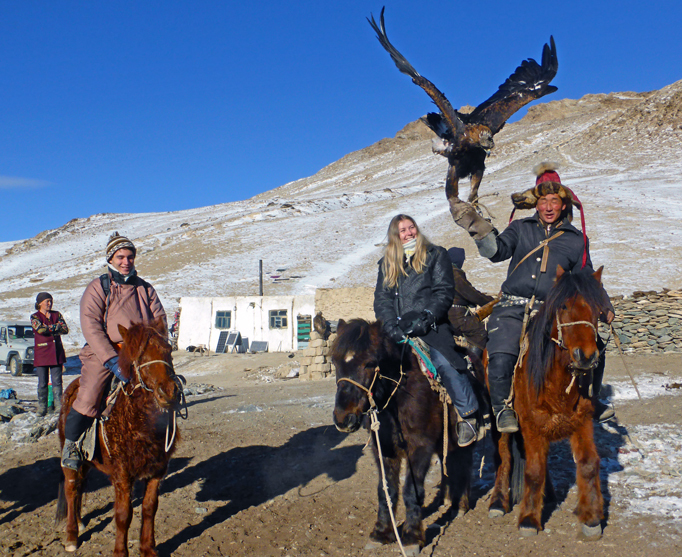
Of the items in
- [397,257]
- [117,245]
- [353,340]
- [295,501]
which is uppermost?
[117,245]

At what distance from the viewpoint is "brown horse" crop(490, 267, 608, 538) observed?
11.5 ft

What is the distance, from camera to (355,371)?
11.5ft

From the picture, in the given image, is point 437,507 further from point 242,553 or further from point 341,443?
point 341,443

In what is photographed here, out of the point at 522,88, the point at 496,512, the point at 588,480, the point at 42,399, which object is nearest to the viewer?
the point at 588,480

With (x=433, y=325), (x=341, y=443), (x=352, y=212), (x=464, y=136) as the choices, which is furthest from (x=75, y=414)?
(x=352, y=212)

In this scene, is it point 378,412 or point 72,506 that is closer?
point 378,412

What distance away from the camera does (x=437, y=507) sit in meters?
4.68

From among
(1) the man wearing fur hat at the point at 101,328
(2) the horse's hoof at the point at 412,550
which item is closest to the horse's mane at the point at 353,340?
(1) the man wearing fur hat at the point at 101,328

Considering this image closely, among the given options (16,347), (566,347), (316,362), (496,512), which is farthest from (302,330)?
(566,347)

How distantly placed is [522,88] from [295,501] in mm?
5374

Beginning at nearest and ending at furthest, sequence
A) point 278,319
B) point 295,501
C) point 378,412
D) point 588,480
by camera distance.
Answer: point 378,412 → point 588,480 → point 295,501 → point 278,319

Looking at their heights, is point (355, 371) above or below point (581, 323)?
below

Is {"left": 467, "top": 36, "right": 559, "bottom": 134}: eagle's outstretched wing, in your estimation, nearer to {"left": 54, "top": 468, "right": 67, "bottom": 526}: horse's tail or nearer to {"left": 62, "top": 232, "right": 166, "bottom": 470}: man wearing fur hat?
{"left": 62, "top": 232, "right": 166, "bottom": 470}: man wearing fur hat

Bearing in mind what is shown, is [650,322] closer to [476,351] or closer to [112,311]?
[476,351]
